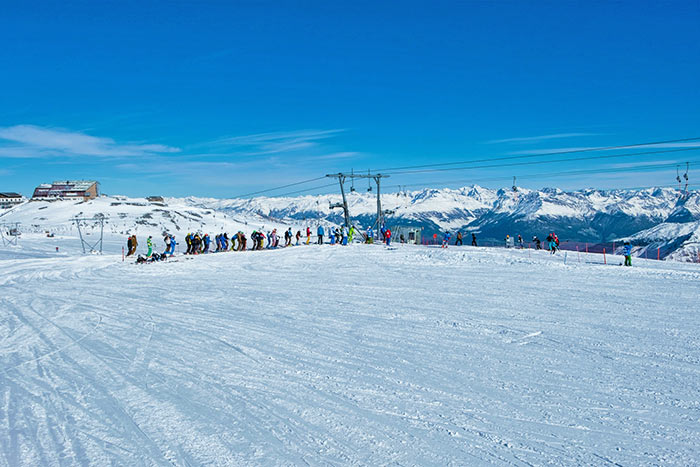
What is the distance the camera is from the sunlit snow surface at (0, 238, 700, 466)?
4.97 m

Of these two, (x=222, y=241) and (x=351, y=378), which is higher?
(x=222, y=241)

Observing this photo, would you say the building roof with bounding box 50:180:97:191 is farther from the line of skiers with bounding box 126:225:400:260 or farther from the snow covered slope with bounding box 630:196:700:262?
the snow covered slope with bounding box 630:196:700:262

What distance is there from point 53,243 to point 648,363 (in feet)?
154

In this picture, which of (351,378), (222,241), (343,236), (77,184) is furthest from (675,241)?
(77,184)

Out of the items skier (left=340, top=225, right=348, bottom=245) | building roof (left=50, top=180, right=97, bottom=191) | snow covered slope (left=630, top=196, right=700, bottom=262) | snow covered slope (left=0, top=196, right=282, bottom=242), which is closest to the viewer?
skier (left=340, top=225, right=348, bottom=245)

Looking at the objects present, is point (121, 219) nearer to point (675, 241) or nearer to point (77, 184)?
point (77, 184)

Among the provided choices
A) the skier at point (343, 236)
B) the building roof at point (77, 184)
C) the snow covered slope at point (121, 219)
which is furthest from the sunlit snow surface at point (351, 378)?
the building roof at point (77, 184)

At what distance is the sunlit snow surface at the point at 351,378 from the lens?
4.97 m

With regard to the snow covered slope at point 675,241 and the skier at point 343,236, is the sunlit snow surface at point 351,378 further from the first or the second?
the snow covered slope at point 675,241

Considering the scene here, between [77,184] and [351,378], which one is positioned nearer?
[351,378]

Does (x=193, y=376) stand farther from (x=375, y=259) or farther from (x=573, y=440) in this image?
(x=375, y=259)

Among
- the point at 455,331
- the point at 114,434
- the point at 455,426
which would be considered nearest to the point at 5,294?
the point at 114,434

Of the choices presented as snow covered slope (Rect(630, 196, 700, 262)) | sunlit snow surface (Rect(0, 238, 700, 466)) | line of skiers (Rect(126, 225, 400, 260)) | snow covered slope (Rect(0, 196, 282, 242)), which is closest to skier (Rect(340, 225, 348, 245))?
line of skiers (Rect(126, 225, 400, 260))

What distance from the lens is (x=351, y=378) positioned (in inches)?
280
